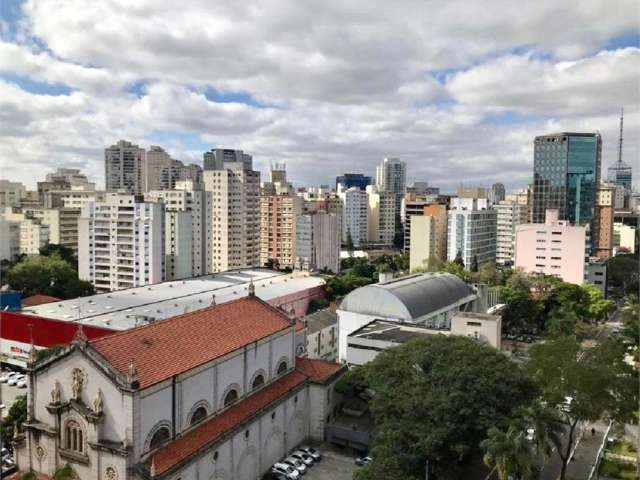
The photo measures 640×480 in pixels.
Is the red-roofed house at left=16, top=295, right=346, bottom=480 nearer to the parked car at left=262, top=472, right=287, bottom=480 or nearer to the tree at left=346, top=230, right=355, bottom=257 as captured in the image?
the parked car at left=262, top=472, right=287, bottom=480

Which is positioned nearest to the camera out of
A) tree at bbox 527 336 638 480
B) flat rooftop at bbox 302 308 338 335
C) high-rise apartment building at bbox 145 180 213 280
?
tree at bbox 527 336 638 480

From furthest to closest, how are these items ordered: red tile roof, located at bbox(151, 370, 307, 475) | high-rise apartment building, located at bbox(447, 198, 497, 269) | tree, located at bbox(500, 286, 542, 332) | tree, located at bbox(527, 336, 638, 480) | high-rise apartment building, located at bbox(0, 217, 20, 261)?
high-rise apartment building, located at bbox(447, 198, 497, 269)
high-rise apartment building, located at bbox(0, 217, 20, 261)
tree, located at bbox(500, 286, 542, 332)
tree, located at bbox(527, 336, 638, 480)
red tile roof, located at bbox(151, 370, 307, 475)

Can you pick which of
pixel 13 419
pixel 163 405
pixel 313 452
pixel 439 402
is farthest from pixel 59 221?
pixel 439 402

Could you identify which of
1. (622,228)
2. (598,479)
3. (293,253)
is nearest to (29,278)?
(293,253)

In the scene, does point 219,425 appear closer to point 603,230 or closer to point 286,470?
point 286,470

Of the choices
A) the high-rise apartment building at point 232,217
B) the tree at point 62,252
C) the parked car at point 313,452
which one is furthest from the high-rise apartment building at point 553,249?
the tree at point 62,252

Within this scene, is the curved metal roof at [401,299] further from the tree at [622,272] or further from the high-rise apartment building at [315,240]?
the high-rise apartment building at [315,240]

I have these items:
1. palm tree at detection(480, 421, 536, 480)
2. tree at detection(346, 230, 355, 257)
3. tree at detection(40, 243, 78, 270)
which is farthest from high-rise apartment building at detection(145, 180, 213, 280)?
palm tree at detection(480, 421, 536, 480)
